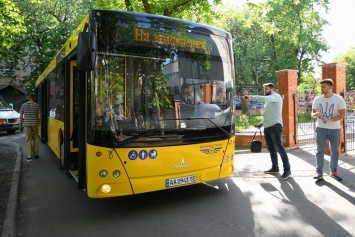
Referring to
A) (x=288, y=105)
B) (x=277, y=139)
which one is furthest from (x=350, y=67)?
(x=277, y=139)

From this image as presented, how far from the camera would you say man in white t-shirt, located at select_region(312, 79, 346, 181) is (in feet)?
20.0

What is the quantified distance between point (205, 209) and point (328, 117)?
119 inches

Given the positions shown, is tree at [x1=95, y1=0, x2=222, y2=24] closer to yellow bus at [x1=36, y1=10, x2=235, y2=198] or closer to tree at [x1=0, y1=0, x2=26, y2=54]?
tree at [x1=0, y1=0, x2=26, y2=54]

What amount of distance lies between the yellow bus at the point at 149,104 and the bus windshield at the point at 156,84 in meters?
0.01

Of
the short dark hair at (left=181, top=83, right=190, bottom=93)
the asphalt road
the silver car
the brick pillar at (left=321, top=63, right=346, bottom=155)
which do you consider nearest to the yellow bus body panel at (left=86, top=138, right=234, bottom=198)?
the asphalt road

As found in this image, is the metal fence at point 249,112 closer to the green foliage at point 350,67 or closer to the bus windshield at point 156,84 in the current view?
the bus windshield at point 156,84

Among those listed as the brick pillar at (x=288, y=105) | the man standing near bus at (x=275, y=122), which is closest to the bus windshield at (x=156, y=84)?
the man standing near bus at (x=275, y=122)

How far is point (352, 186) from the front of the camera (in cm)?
601

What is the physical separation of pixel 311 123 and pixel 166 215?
8428 mm

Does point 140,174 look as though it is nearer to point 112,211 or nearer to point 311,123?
point 112,211

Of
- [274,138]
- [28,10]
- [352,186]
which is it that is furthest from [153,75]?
[28,10]

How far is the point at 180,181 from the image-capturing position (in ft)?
16.3

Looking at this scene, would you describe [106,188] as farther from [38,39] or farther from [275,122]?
[38,39]

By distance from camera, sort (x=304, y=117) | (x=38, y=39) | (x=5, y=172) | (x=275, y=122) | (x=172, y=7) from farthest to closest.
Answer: (x=38, y=39), (x=172, y=7), (x=304, y=117), (x=5, y=172), (x=275, y=122)
